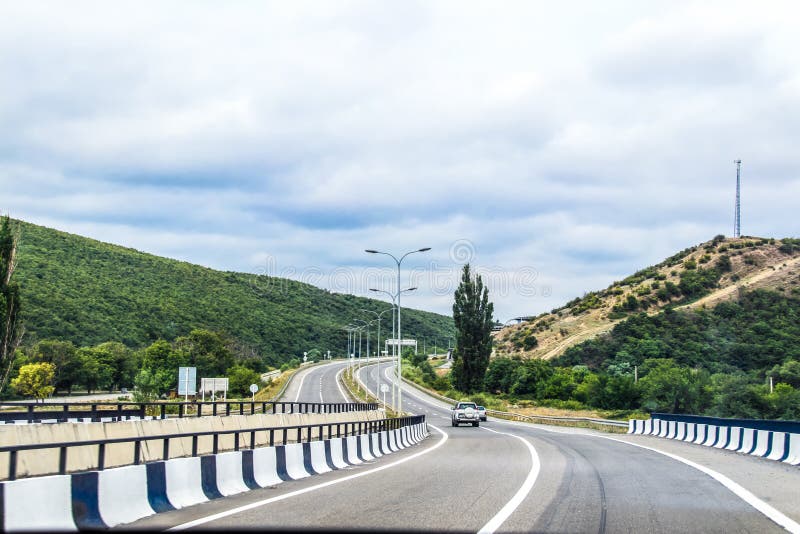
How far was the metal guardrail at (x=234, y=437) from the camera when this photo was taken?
9.51 metres

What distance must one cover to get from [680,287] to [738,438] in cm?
10938

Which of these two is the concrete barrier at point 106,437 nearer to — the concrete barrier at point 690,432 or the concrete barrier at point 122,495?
the concrete barrier at point 122,495

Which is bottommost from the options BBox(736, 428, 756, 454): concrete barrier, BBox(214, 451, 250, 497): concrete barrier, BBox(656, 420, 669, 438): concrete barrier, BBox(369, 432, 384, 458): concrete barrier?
BBox(656, 420, 669, 438): concrete barrier

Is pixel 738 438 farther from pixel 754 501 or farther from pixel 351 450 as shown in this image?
pixel 754 501

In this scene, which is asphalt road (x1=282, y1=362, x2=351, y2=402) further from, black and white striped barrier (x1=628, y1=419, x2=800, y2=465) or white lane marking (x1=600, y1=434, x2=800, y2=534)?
white lane marking (x1=600, y1=434, x2=800, y2=534)

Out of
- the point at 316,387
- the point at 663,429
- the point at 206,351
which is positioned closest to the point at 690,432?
the point at 663,429

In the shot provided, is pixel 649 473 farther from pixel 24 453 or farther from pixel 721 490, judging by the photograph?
pixel 24 453

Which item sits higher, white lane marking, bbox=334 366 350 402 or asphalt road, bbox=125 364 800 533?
asphalt road, bbox=125 364 800 533

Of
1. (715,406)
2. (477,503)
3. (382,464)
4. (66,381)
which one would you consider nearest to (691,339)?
(715,406)

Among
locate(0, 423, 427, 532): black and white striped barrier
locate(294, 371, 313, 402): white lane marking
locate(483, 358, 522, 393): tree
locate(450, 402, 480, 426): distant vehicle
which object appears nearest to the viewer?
locate(0, 423, 427, 532): black and white striped barrier

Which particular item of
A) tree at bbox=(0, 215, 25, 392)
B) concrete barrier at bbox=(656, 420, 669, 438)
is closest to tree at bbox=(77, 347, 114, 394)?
tree at bbox=(0, 215, 25, 392)

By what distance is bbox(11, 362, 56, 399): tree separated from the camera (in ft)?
317

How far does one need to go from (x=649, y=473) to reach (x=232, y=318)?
146757 millimetres

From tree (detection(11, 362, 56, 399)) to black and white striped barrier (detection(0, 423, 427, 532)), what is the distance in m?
85.8
